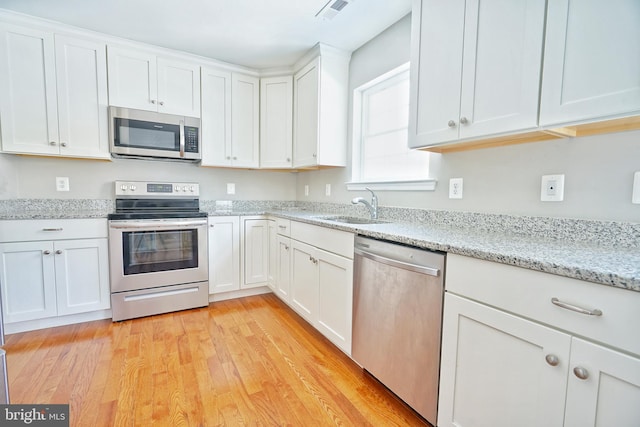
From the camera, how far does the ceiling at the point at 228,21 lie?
1986 mm

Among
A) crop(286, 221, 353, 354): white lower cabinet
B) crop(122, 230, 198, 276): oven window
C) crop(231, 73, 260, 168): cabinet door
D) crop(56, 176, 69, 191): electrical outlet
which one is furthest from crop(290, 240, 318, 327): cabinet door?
crop(56, 176, 69, 191): electrical outlet

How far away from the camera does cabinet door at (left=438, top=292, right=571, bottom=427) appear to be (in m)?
0.88

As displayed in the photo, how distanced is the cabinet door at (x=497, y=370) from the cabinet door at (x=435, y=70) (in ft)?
2.86

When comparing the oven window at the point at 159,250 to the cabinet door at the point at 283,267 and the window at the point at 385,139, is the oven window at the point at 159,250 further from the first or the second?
the window at the point at 385,139

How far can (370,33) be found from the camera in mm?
2275

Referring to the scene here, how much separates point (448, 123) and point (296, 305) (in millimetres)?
1787

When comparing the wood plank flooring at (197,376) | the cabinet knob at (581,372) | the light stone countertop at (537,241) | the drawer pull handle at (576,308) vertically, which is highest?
the light stone countertop at (537,241)

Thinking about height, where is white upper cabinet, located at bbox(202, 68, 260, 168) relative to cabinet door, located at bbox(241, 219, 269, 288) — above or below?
above

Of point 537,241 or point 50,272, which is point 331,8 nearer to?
point 537,241

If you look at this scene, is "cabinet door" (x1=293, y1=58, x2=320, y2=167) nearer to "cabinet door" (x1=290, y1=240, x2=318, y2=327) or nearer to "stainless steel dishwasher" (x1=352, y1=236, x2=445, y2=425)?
"cabinet door" (x1=290, y1=240, x2=318, y2=327)

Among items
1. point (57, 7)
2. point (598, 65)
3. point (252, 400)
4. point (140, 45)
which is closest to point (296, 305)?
point (252, 400)

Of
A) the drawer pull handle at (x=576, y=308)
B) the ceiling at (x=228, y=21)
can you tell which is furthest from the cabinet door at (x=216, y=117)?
the drawer pull handle at (x=576, y=308)

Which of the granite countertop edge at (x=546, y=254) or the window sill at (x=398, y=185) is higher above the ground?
the window sill at (x=398, y=185)

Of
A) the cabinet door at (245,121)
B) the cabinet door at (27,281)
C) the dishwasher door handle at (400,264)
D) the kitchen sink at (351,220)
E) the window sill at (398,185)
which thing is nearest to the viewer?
the dishwasher door handle at (400,264)
